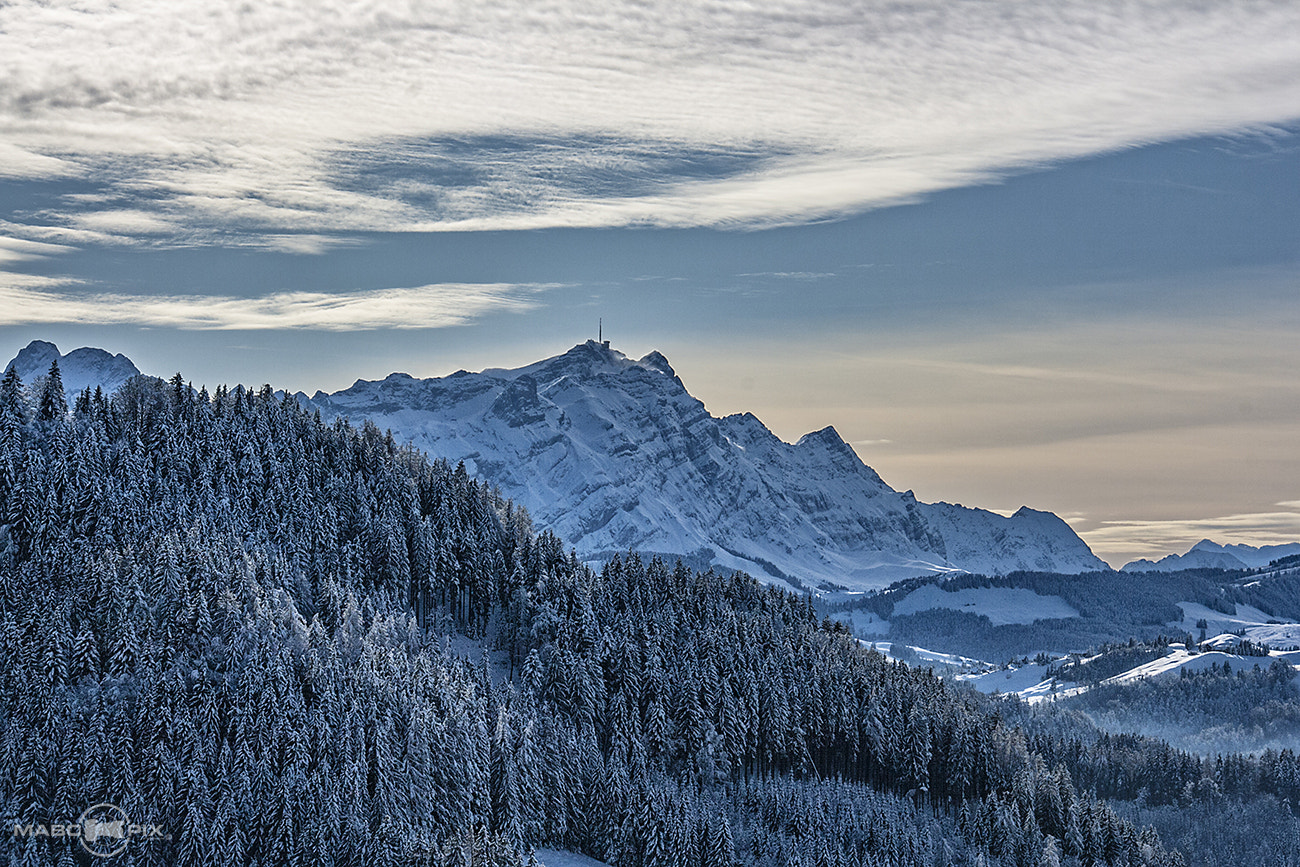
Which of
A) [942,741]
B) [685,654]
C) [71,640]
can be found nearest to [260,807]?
[71,640]

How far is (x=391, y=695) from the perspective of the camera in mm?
140875

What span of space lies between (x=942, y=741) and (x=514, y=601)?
6623 centimetres

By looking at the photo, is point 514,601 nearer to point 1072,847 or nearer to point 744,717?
point 744,717

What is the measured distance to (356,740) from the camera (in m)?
134

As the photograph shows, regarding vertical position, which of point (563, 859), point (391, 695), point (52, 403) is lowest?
point (563, 859)
